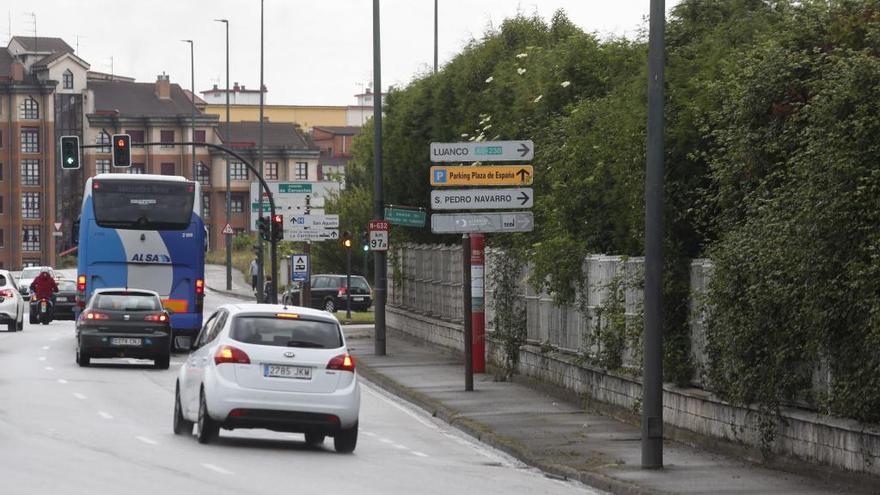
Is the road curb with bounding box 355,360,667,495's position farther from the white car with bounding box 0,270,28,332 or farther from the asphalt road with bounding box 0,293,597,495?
the white car with bounding box 0,270,28,332

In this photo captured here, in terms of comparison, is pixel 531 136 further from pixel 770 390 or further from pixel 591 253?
pixel 770 390

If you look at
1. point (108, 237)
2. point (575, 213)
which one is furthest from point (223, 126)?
point (575, 213)

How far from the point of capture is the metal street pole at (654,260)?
17.5 m

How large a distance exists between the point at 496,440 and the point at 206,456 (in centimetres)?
410

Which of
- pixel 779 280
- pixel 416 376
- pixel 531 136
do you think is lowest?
pixel 416 376

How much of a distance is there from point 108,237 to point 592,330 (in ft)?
55.3

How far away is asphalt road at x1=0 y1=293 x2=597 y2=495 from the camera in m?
16.1

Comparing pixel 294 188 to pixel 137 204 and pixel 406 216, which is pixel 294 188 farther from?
pixel 406 216

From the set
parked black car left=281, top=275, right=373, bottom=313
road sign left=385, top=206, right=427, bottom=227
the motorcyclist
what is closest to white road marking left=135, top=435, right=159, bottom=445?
road sign left=385, top=206, right=427, bottom=227

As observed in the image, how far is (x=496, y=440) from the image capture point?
21406 mm

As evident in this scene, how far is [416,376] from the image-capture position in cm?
3297

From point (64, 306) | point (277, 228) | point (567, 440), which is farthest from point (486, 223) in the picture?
point (64, 306)

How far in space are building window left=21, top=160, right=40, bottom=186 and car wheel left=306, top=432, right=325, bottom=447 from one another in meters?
134

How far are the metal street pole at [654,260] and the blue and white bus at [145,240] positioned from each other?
23221 mm
